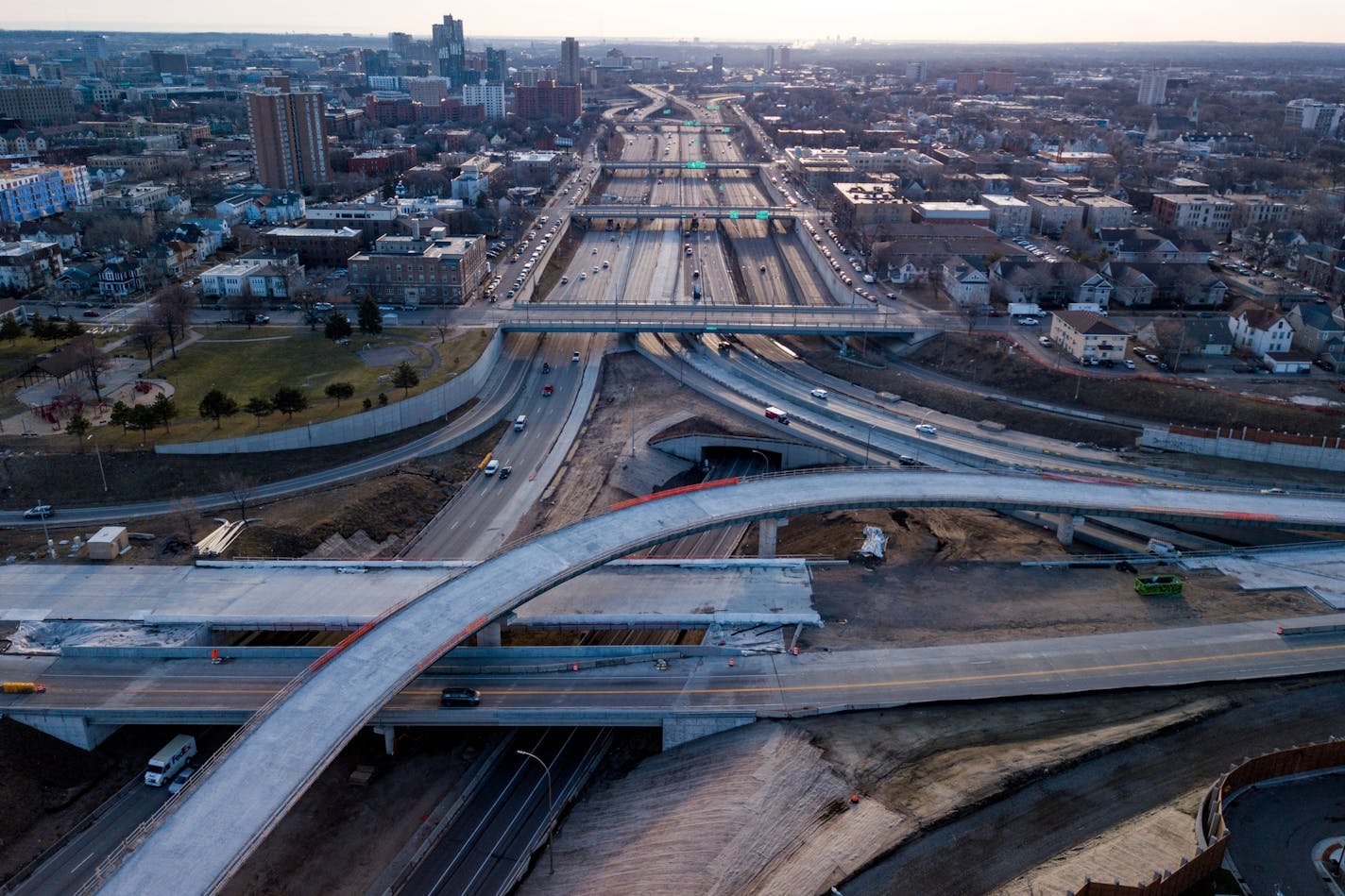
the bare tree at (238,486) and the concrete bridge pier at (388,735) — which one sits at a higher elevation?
the bare tree at (238,486)

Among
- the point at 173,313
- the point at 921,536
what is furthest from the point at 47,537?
the point at 921,536

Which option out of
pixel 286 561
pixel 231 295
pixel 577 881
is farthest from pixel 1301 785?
pixel 231 295

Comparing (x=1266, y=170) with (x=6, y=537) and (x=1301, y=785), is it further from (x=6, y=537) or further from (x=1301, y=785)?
(x=6, y=537)

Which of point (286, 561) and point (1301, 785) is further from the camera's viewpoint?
point (286, 561)

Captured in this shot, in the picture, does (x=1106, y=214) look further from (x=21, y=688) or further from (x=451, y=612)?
(x=21, y=688)

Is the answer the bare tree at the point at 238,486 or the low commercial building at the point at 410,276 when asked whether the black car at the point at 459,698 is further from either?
the low commercial building at the point at 410,276

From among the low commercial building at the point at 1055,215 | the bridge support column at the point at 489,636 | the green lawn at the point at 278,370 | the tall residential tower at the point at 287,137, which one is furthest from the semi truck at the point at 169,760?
the tall residential tower at the point at 287,137
